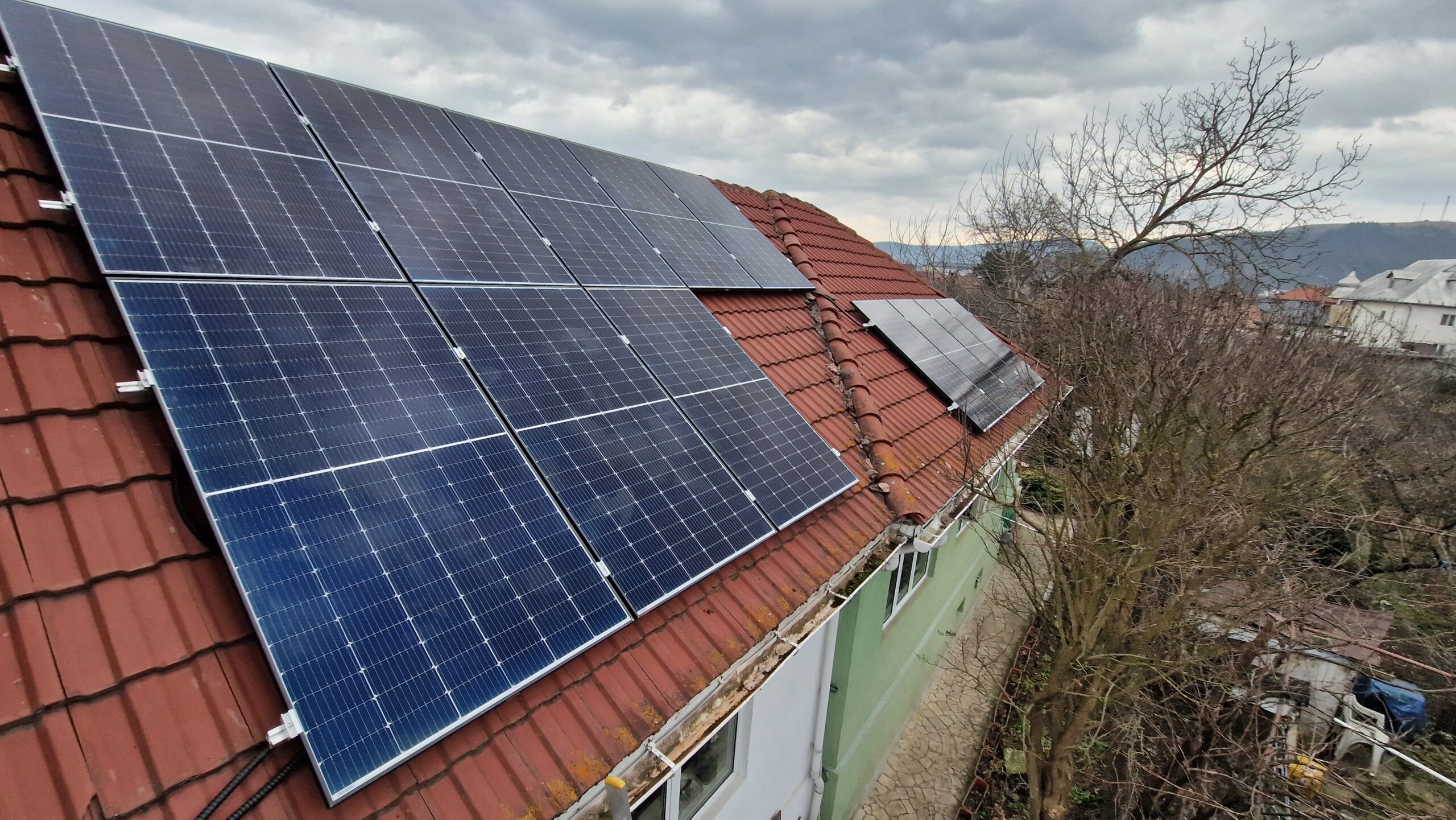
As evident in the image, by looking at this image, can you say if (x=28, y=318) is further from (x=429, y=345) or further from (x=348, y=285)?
(x=429, y=345)

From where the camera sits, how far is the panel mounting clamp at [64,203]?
10.2 feet

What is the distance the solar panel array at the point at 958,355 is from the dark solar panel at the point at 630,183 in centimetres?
354

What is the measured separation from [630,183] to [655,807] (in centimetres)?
742

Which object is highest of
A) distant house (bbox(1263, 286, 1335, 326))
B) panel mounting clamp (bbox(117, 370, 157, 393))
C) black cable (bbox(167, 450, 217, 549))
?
panel mounting clamp (bbox(117, 370, 157, 393))

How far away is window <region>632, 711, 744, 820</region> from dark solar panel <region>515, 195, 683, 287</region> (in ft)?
14.2

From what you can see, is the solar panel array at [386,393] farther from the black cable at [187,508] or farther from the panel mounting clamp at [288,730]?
the black cable at [187,508]

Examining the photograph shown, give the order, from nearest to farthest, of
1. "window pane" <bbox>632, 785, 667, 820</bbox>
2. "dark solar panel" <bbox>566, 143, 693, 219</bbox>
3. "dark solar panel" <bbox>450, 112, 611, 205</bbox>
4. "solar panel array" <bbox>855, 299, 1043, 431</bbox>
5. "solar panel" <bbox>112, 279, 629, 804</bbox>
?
"solar panel" <bbox>112, 279, 629, 804</bbox> → "window pane" <bbox>632, 785, 667, 820</bbox> → "dark solar panel" <bbox>450, 112, 611, 205</bbox> → "dark solar panel" <bbox>566, 143, 693, 219</bbox> → "solar panel array" <bbox>855, 299, 1043, 431</bbox>

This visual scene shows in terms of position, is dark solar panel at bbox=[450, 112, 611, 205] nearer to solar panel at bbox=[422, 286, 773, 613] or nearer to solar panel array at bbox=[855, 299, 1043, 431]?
solar panel at bbox=[422, 286, 773, 613]

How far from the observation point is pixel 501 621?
10.00 ft

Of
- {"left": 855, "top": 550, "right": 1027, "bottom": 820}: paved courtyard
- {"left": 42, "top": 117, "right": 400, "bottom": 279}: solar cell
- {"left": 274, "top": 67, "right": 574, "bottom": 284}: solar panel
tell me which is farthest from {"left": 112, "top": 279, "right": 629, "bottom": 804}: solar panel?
{"left": 855, "top": 550, "right": 1027, "bottom": 820}: paved courtyard

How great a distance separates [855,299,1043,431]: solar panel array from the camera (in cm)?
925

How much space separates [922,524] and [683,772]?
3223 millimetres

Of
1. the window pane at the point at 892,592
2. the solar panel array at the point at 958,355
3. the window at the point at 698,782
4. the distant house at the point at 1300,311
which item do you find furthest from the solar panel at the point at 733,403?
the distant house at the point at 1300,311

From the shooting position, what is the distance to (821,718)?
6785 mm
